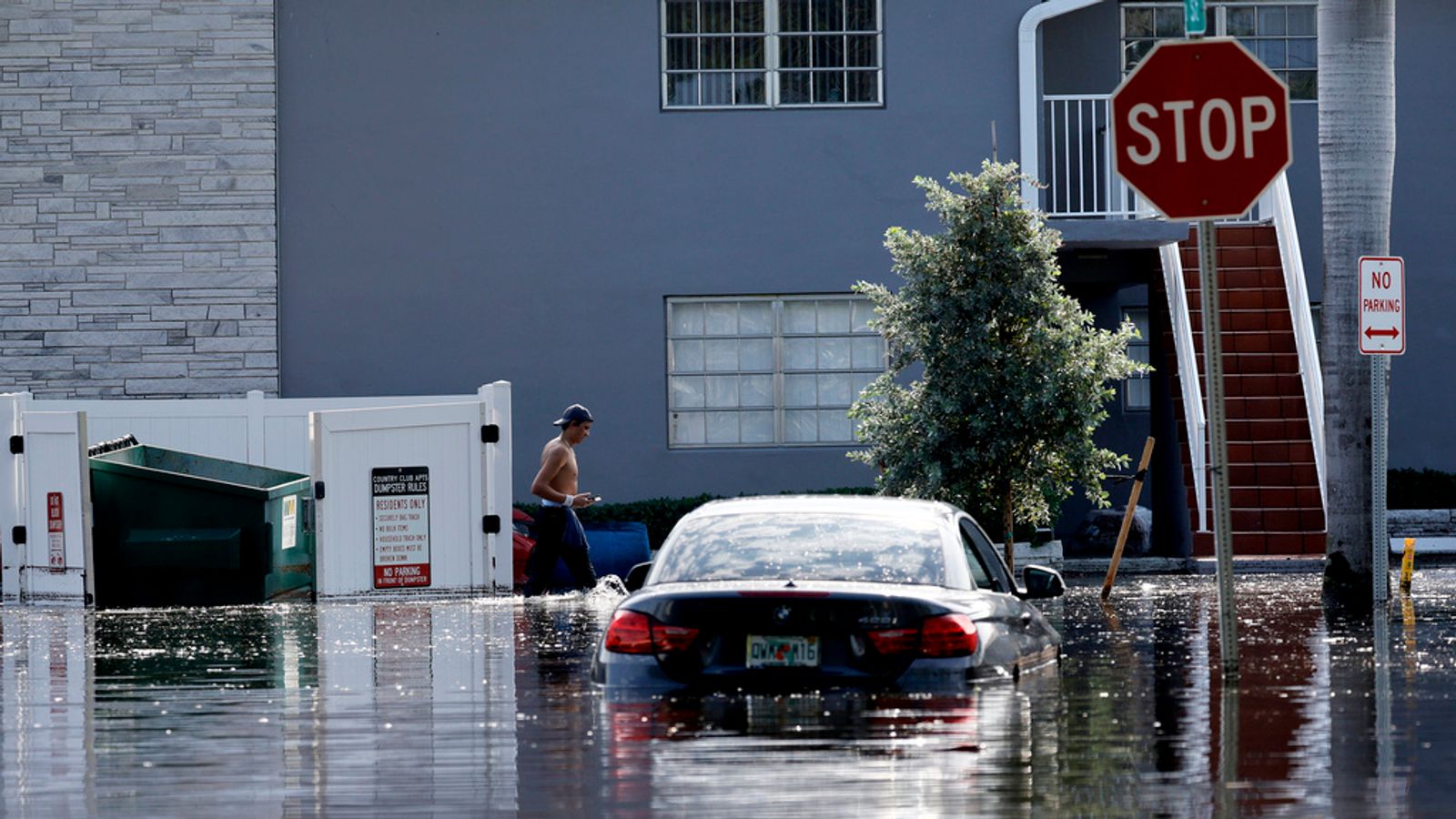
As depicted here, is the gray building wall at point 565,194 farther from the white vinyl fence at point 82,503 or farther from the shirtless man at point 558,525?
the shirtless man at point 558,525

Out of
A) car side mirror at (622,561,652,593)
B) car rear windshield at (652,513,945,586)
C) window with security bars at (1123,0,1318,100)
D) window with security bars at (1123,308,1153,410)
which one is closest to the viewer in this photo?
car rear windshield at (652,513,945,586)

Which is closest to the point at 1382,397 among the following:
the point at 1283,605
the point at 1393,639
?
the point at 1283,605

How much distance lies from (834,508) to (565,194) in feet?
46.3

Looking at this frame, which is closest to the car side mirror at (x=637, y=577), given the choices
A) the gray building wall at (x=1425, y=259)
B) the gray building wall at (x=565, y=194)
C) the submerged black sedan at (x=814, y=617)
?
the submerged black sedan at (x=814, y=617)

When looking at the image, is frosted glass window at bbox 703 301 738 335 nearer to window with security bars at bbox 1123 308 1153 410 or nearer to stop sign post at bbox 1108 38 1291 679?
window with security bars at bbox 1123 308 1153 410

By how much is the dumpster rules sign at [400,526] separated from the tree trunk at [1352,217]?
7302 mm

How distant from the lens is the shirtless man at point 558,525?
58.3 feet

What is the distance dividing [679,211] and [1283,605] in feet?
30.9

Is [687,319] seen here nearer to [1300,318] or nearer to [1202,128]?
[1300,318]

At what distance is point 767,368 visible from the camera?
23.7 metres

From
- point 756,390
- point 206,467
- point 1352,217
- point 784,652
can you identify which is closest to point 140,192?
point 206,467

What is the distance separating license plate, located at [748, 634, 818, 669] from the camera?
8.84 meters

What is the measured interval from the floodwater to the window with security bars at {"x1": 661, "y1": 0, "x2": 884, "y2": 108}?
11149mm

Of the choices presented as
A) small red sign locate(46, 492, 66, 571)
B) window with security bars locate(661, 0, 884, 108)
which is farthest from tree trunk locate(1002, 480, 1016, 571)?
Answer: small red sign locate(46, 492, 66, 571)
